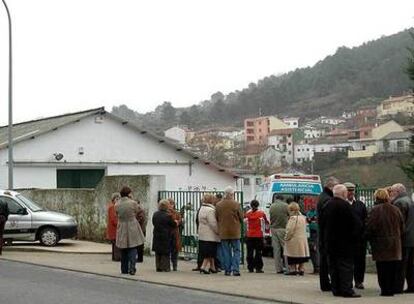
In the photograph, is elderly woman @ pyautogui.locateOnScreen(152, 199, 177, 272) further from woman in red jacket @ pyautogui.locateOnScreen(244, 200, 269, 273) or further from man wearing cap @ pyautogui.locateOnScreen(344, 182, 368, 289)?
man wearing cap @ pyautogui.locateOnScreen(344, 182, 368, 289)

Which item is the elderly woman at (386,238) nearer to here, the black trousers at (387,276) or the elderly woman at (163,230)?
the black trousers at (387,276)

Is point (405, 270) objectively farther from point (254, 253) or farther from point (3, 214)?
point (3, 214)

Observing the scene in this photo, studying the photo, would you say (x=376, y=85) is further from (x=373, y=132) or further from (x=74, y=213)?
(x=74, y=213)

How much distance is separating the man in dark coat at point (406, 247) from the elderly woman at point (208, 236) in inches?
189

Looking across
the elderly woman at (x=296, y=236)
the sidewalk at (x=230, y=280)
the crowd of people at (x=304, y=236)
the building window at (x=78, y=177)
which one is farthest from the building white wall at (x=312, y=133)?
the elderly woman at (x=296, y=236)

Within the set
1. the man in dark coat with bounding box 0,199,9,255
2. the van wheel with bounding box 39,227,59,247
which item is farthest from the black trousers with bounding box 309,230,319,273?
the van wheel with bounding box 39,227,59,247

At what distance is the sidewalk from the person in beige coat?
11.9 inches

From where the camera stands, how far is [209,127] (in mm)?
100812

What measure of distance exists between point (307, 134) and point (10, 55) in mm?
67933

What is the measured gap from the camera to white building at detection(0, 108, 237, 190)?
37906 mm

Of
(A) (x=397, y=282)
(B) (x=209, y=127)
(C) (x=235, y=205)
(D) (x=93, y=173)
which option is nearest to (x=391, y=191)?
(A) (x=397, y=282)

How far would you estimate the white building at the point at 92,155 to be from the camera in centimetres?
3791

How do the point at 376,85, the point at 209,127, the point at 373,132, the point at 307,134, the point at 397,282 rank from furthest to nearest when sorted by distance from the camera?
the point at 209,127 → the point at 307,134 → the point at 376,85 → the point at 373,132 → the point at 397,282

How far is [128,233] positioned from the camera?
54.6 ft
